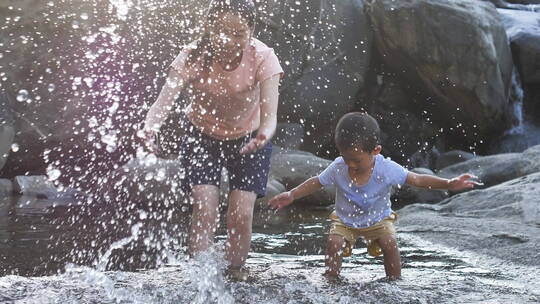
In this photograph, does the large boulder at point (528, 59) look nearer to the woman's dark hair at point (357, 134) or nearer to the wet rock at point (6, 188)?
the wet rock at point (6, 188)

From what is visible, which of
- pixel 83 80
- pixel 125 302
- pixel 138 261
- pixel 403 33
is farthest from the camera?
pixel 403 33

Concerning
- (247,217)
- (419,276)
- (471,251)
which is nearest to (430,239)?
(471,251)

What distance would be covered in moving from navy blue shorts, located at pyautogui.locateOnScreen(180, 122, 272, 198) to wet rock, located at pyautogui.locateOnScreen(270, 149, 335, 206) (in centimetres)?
403

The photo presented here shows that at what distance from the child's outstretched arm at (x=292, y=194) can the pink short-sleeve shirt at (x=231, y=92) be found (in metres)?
0.42

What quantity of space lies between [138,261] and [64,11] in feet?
19.9

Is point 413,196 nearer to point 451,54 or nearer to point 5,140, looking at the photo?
point 451,54

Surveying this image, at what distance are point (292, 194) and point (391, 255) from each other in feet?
1.90

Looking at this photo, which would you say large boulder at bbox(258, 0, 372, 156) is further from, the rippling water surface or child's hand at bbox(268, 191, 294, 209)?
child's hand at bbox(268, 191, 294, 209)

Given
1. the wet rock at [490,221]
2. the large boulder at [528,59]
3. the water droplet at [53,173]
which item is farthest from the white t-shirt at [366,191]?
the large boulder at [528,59]

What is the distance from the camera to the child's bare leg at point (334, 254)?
314 centimetres

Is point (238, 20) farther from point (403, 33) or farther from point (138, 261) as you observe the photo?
point (403, 33)

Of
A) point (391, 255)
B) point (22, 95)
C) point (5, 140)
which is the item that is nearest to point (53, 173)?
point (5, 140)

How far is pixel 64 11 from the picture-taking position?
8789 mm

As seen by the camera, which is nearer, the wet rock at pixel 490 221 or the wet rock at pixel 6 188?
the wet rock at pixel 490 221
